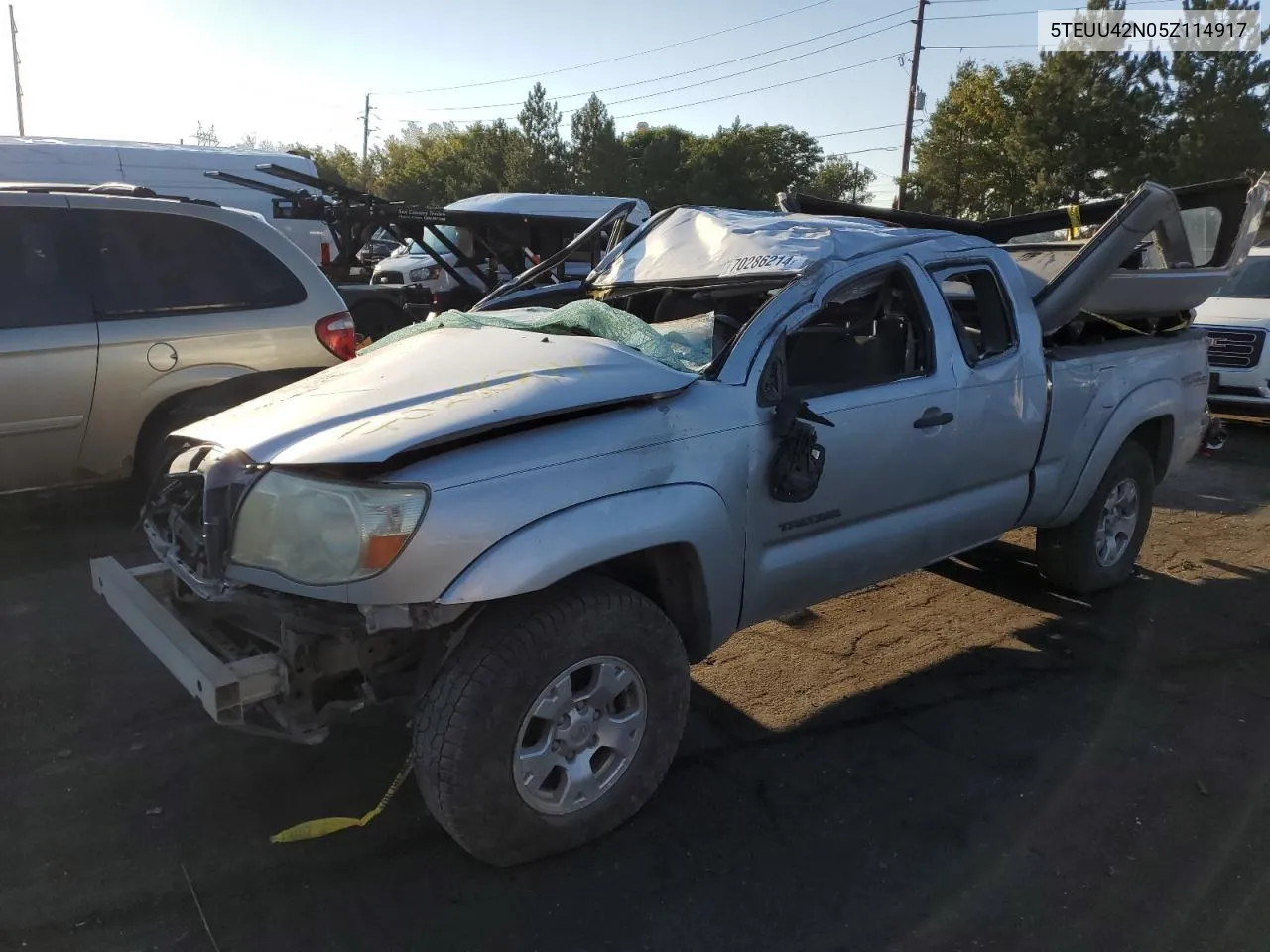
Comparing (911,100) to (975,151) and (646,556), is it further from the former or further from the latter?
(646,556)

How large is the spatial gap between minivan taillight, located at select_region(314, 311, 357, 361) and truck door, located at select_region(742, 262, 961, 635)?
324cm

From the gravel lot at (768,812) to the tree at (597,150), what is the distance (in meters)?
43.8

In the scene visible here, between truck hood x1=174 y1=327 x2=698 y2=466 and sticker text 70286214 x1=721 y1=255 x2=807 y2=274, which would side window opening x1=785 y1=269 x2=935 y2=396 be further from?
truck hood x1=174 y1=327 x2=698 y2=466

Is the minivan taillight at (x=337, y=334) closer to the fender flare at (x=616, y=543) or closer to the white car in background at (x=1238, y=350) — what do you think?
the fender flare at (x=616, y=543)

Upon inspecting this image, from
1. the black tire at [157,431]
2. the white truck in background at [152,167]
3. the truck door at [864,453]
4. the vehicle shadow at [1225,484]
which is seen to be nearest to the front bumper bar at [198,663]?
the truck door at [864,453]

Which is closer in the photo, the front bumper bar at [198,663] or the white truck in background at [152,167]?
the front bumper bar at [198,663]

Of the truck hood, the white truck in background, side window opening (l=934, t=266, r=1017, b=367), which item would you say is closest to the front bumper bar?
the truck hood

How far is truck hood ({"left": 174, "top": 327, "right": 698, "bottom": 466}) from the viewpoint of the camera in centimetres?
270

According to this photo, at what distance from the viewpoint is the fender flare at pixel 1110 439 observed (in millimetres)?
4805

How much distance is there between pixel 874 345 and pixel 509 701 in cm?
234

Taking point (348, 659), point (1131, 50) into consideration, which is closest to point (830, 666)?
point (348, 659)

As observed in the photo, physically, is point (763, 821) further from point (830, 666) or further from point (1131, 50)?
point (1131, 50)

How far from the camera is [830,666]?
171 inches

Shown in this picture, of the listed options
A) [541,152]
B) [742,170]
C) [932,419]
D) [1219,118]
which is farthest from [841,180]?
[932,419]
